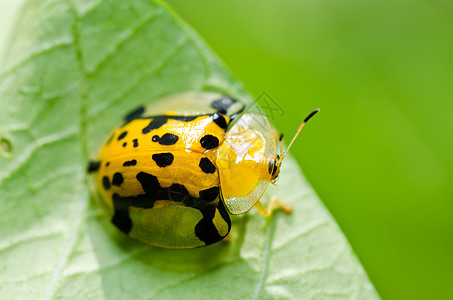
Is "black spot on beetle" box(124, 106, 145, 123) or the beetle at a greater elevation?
"black spot on beetle" box(124, 106, 145, 123)

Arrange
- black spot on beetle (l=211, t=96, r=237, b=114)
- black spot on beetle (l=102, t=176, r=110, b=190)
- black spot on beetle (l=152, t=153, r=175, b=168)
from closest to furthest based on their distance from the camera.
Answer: black spot on beetle (l=152, t=153, r=175, b=168) < black spot on beetle (l=102, t=176, r=110, b=190) < black spot on beetle (l=211, t=96, r=237, b=114)

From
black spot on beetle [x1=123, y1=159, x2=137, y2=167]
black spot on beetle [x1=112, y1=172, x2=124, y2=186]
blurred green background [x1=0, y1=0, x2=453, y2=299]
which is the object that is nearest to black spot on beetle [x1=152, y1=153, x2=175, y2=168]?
black spot on beetle [x1=123, y1=159, x2=137, y2=167]

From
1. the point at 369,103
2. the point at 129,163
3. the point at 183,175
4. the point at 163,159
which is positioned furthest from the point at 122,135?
the point at 369,103

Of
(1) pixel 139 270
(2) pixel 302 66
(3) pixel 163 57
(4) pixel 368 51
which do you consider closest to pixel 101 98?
(3) pixel 163 57

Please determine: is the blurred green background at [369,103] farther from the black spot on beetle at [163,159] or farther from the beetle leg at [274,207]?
the black spot on beetle at [163,159]

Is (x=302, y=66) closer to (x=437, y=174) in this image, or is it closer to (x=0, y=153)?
(x=437, y=174)

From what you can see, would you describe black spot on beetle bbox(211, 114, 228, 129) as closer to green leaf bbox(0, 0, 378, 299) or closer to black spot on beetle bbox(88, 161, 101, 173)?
green leaf bbox(0, 0, 378, 299)

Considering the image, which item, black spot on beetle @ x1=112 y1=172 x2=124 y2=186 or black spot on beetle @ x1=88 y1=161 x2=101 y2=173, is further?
black spot on beetle @ x1=88 y1=161 x2=101 y2=173
